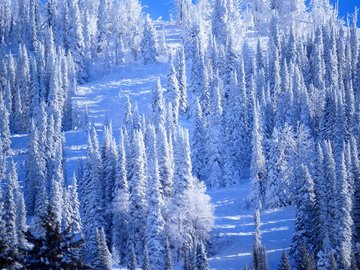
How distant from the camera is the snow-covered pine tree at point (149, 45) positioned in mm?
140625

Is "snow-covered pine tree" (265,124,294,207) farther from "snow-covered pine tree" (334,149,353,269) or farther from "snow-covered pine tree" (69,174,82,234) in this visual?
"snow-covered pine tree" (69,174,82,234)

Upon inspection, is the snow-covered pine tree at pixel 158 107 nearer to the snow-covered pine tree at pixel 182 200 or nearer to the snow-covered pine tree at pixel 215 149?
the snow-covered pine tree at pixel 215 149

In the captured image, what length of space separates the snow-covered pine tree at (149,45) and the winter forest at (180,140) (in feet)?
1.38

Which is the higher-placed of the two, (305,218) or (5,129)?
(5,129)

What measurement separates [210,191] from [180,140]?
16224mm

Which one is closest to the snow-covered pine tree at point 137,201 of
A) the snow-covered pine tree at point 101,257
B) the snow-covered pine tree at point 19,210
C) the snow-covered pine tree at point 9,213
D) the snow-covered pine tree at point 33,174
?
the snow-covered pine tree at point 101,257

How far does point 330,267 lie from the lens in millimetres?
49062

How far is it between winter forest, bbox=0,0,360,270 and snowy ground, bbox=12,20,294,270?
0.31 m

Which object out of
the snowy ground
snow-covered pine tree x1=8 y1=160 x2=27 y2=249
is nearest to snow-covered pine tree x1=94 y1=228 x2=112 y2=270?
snow-covered pine tree x1=8 y1=160 x2=27 y2=249

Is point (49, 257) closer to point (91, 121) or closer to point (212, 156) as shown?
point (212, 156)

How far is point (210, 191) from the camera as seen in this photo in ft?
287

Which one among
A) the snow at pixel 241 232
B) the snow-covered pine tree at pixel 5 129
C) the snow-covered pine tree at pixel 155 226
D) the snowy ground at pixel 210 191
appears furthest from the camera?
the snow-covered pine tree at pixel 5 129

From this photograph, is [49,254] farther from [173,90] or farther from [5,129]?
[173,90]

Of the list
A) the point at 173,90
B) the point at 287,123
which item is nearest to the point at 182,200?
the point at 287,123
